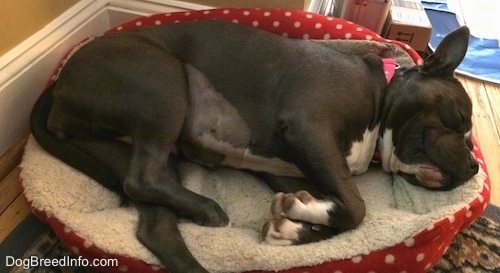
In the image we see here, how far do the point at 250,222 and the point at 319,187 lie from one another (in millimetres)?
266

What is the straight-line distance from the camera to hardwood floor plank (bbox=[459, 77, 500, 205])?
2292 mm

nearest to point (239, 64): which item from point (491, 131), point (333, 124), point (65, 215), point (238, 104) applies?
point (238, 104)

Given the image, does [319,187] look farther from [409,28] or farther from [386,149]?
[409,28]

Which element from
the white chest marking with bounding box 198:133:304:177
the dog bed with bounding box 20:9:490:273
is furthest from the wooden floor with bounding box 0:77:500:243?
the white chest marking with bounding box 198:133:304:177

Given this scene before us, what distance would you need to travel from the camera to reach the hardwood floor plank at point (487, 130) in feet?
7.52

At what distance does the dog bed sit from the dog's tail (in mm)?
28

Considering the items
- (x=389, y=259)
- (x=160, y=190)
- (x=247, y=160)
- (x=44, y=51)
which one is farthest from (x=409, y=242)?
(x=44, y=51)

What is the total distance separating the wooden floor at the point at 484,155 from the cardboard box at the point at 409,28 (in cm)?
32

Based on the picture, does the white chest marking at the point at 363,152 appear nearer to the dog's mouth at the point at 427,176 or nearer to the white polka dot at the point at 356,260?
the dog's mouth at the point at 427,176

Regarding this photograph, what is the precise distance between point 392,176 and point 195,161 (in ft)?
2.39

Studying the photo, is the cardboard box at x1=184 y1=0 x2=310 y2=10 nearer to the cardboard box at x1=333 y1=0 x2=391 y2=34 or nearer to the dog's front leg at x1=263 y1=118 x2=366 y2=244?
the cardboard box at x1=333 y1=0 x2=391 y2=34

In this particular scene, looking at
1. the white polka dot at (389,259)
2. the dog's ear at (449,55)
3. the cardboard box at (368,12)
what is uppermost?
the dog's ear at (449,55)

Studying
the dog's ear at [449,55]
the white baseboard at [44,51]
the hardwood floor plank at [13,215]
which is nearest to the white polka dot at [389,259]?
the dog's ear at [449,55]

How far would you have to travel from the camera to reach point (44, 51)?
218cm
